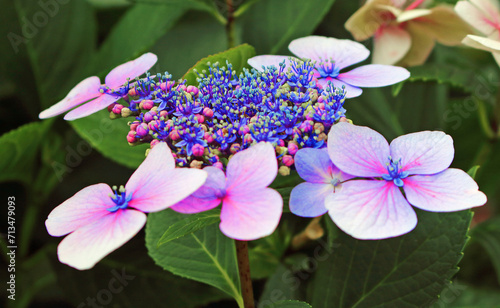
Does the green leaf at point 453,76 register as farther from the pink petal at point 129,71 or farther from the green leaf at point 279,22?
the pink petal at point 129,71

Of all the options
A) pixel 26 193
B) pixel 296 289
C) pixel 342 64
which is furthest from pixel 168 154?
pixel 26 193

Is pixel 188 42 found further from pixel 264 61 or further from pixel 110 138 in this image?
pixel 264 61

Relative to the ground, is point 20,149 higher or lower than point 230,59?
lower

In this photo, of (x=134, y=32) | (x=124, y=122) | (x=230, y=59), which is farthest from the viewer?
(x=134, y=32)

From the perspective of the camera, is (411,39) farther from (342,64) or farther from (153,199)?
(153,199)

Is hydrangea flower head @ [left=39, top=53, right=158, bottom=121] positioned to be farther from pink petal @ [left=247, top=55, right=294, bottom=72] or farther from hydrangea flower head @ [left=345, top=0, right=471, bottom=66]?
hydrangea flower head @ [left=345, top=0, right=471, bottom=66]

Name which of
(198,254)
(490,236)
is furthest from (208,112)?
(490,236)

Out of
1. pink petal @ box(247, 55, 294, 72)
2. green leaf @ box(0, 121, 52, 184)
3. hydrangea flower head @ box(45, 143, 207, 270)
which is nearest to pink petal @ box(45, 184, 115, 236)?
hydrangea flower head @ box(45, 143, 207, 270)
